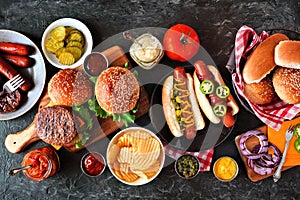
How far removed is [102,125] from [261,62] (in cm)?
98

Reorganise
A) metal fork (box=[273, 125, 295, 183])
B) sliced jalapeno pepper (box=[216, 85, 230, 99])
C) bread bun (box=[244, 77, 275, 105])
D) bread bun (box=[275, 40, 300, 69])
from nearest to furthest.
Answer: bread bun (box=[275, 40, 300, 69]) → bread bun (box=[244, 77, 275, 105]) → sliced jalapeno pepper (box=[216, 85, 230, 99]) → metal fork (box=[273, 125, 295, 183])

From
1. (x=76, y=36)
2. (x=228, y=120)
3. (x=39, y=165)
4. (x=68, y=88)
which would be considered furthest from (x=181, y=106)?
(x=39, y=165)

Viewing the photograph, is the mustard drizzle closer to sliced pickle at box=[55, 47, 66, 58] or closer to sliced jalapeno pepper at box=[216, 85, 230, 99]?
sliced jalapeno pepper at box=[216, 85, 230, 99]

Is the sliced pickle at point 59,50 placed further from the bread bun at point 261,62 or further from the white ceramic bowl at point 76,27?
the bread bun at point 261,62

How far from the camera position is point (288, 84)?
223cm

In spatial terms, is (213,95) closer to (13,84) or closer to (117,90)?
(117,90)

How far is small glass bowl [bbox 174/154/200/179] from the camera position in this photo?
248 cm

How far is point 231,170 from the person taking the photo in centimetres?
251

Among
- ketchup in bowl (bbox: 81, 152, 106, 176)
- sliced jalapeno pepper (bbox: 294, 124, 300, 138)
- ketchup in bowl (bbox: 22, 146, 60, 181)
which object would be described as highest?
ketchup in bowl (bbox: 22, 146, 60, 181)

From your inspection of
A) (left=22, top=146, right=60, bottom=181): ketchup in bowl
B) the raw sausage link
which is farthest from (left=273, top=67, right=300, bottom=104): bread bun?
the raw sausage link

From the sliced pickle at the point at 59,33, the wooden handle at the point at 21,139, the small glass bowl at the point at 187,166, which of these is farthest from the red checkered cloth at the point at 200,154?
the sliced pickle at the point at 59,33

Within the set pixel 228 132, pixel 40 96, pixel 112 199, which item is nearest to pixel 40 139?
pixel 40 96

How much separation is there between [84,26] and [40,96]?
498 mm

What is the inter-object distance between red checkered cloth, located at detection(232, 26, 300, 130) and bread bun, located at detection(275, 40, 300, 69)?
18 cm
